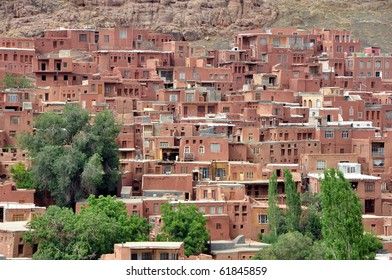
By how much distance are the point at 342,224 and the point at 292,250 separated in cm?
463

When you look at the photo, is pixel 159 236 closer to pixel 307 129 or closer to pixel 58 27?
pixel 307 129

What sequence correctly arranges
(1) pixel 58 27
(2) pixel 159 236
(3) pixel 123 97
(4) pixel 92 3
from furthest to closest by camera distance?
(4) pixel 92 3 → (1) pixel 58 27 → (3) pixel 123 97 → (2) pixel 159 236

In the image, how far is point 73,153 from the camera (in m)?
40.0

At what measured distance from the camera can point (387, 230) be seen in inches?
1505

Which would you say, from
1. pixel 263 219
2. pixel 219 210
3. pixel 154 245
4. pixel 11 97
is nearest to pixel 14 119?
pixel 11 97

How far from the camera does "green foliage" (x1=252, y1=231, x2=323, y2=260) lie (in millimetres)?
33125

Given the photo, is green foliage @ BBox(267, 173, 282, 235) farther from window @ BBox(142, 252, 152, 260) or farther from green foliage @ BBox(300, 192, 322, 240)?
window @ BBox(142, 252, 152, 260)

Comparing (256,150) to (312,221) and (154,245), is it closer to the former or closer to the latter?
(312,221)

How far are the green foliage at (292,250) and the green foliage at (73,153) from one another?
6.97m

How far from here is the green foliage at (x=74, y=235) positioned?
33.9m

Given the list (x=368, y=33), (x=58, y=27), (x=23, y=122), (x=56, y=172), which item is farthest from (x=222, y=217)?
(x=368, y=33)

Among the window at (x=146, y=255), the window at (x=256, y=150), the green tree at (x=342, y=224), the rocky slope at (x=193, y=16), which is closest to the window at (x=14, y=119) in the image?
the window at (x=256, y=150)

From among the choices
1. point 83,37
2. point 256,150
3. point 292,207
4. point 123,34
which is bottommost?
point 292,207

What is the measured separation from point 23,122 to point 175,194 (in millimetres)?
6246
